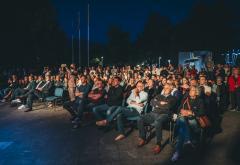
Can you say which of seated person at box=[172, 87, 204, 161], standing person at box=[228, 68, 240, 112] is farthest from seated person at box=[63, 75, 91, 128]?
standing person at box=[228, 68, 240, 112]

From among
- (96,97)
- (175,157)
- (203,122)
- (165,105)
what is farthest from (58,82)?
(175,157)

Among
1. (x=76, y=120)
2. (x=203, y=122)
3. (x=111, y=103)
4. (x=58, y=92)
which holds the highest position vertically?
(x=58, y=92)

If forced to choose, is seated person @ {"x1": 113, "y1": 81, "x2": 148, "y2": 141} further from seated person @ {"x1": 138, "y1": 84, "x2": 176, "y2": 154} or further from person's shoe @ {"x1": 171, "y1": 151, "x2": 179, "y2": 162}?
person's shoe @ {"x1": 171, "y1": 151, "x2": 179, "y2": 162}

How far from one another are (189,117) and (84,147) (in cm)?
267

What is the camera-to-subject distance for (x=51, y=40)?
32.5 metres

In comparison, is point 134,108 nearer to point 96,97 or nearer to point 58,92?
point 96,97

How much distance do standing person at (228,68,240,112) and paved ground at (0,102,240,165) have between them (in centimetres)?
138

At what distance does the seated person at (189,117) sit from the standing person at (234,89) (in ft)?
15.5

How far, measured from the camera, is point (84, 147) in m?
7.96

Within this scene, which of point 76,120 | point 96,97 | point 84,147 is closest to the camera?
point 84,147

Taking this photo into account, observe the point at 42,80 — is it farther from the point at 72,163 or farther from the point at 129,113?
the point at 72,163

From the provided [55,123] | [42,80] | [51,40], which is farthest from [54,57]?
[55,123]

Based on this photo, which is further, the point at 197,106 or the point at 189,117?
the point at 197,106

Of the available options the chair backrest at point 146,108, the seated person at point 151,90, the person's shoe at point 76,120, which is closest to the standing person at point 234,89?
the seated person at point 151,90
